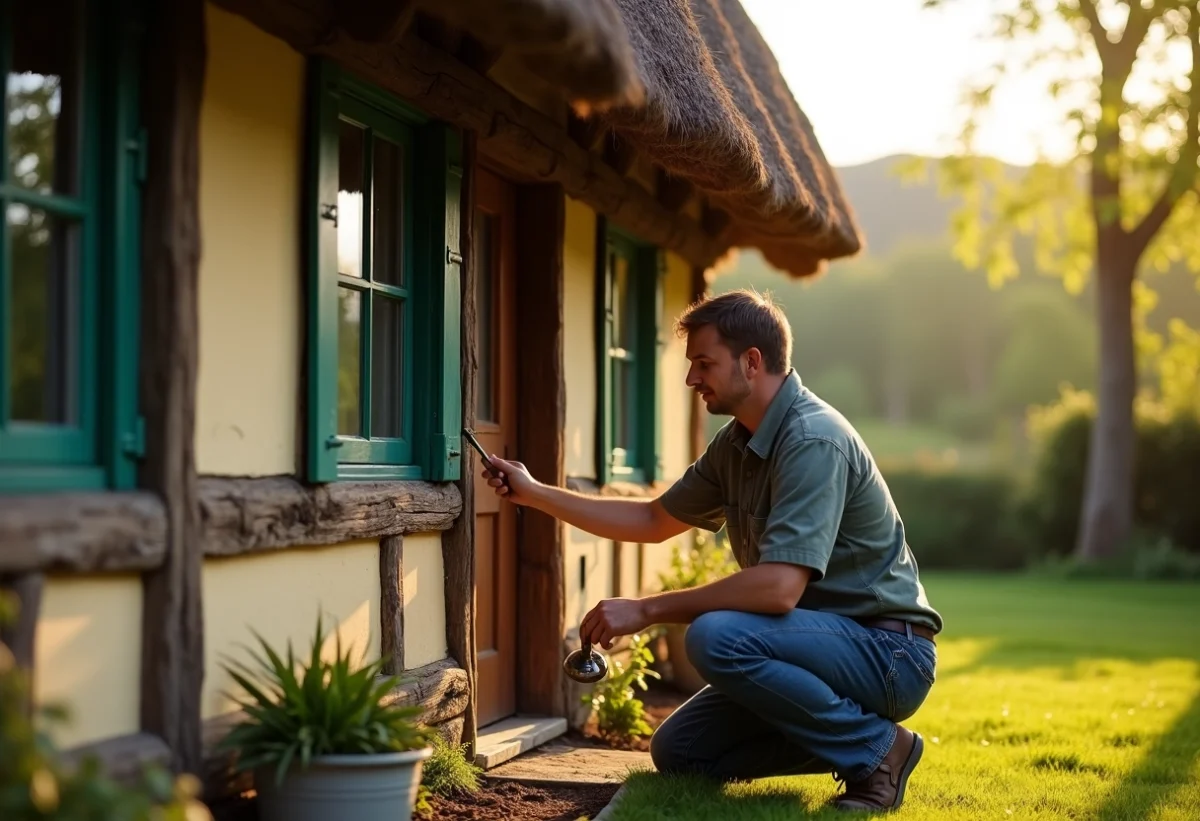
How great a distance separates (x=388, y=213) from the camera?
4734 millimetres

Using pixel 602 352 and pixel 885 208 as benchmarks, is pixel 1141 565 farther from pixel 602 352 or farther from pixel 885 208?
pixel 885 208

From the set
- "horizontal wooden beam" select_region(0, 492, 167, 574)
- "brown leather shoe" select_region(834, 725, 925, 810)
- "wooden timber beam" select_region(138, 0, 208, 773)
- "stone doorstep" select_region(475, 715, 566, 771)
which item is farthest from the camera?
"stone doorstep" select_region(475, 715, 566, 771)

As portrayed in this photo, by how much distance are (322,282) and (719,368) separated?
1.29 m

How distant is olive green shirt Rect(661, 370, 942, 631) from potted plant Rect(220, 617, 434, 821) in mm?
1286

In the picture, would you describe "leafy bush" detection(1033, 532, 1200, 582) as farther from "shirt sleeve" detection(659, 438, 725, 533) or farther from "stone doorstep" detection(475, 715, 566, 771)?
"shirt sleeve" detection(659, 438, 725, 533)

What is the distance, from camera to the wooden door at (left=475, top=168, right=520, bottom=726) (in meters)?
5.77

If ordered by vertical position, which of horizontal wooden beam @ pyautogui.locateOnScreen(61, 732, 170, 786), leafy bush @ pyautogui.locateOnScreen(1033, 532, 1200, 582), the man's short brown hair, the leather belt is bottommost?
leafy bush @ pyautogui.locateOnScreen(1033, 532, 1200, 582)

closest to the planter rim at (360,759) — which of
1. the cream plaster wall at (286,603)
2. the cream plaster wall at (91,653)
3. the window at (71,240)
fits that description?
the cream plaster wall at (286,603)

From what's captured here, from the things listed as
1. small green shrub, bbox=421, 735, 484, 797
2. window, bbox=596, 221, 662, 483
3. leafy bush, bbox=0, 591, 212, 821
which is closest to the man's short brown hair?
small green shrub, bbox=421, 735, 484, 797

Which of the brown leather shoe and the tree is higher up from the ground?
the tree

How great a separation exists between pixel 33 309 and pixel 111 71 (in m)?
0.58

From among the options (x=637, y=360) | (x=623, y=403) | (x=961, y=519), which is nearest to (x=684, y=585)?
(x=623, y=403)

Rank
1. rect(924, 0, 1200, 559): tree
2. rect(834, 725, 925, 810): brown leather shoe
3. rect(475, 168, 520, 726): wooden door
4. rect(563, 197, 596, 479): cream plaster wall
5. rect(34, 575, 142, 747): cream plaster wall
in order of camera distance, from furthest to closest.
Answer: rect(924, 0, 1200, 559): tree → rect(563, 197, 596, 479): cream plaster wall → rect(475, 168, 520, 726): wooden door → rect(834, 725, 925, 810): brown leather shoe → rect(34, 575, 142, 747): cream plaster wall

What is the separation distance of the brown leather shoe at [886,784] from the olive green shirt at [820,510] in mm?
393
